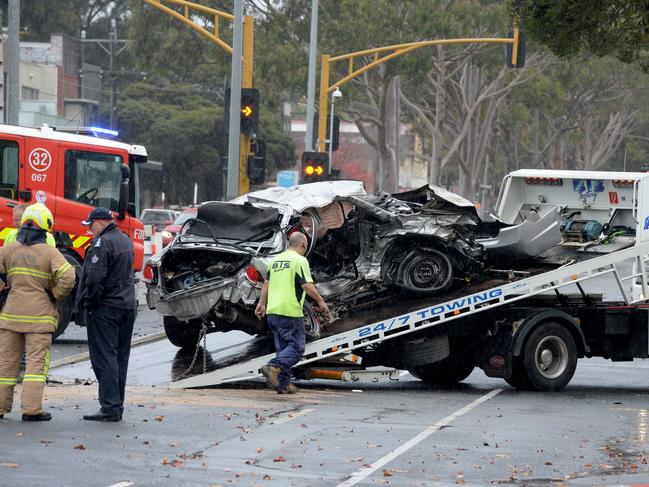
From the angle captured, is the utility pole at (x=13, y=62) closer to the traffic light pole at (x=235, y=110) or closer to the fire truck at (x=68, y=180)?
the fire truck at (x=68, y=180)

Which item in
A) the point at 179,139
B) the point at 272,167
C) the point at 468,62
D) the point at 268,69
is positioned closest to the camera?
the point at 268,69

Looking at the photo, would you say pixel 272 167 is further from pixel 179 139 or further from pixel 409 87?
pixel 409 87

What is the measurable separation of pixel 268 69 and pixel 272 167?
27482mm

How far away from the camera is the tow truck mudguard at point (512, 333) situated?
13781mm

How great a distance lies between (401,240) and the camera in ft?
46.9

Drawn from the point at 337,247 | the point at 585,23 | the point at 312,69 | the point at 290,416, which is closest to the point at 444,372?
the point at 337,247

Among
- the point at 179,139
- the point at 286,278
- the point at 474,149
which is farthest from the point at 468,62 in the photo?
the point at 286,278

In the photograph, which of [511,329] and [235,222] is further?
[235,222]

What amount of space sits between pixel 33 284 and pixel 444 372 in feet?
19.4

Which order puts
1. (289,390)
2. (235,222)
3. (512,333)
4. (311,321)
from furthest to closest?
(235,222)
(512,333)
(311,321)
(289,390)

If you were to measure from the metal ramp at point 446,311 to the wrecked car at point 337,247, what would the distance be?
1.79ft

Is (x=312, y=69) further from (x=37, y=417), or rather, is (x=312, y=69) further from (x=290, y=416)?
(x=37, y=417)

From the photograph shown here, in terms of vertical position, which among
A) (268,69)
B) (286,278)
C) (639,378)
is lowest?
(639,378)

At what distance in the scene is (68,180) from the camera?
57.0 feet
